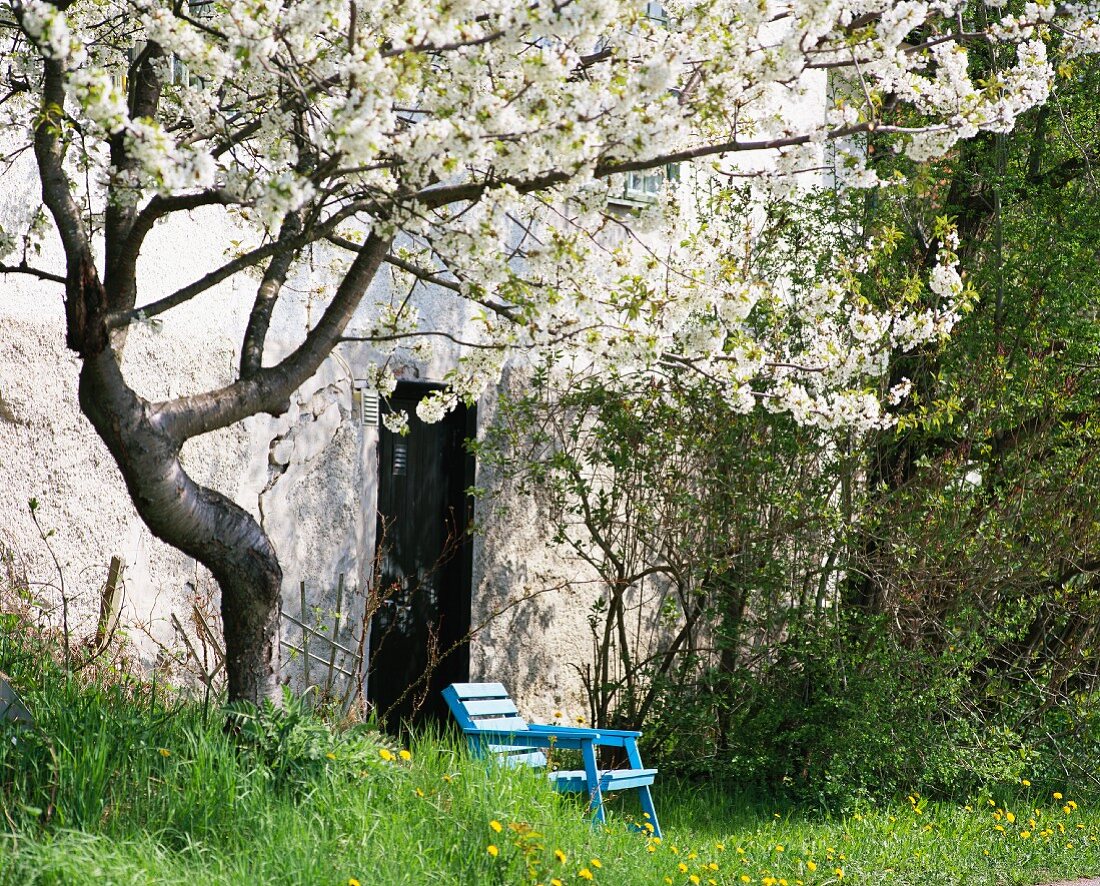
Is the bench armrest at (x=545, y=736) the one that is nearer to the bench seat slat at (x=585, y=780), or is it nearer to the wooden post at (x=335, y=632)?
the bench seat slat at (x=585, y=780)

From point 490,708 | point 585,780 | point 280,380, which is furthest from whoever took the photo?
point 490,708

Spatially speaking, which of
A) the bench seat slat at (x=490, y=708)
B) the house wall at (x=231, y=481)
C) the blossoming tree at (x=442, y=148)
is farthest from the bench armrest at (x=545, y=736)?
the house wall at (x=231, y=481)

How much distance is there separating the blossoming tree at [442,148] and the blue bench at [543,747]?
4.19 feet

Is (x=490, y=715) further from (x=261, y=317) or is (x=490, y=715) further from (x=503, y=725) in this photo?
(x=261, y=317)

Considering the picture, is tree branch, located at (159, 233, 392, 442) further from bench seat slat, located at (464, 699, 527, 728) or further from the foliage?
bench seat slat, located at (464, 699, 527, 728)

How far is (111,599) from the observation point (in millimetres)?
6781

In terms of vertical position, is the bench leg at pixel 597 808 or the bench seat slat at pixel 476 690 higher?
the bench seat slat at pixel 476 690

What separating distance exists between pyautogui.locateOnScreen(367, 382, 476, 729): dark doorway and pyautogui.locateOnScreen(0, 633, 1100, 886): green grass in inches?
78.4

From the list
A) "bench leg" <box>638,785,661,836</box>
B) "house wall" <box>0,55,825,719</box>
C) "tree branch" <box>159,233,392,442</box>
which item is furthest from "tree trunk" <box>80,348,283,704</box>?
"bench leg" <box>638,785,661,836</box>

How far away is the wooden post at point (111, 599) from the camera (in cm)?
674

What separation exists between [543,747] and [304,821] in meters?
2.23

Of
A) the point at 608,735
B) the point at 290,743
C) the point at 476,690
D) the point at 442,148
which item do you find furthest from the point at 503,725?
the point at 442,148

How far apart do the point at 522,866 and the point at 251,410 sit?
2.03 m

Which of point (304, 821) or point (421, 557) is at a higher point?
point (421, 557)
